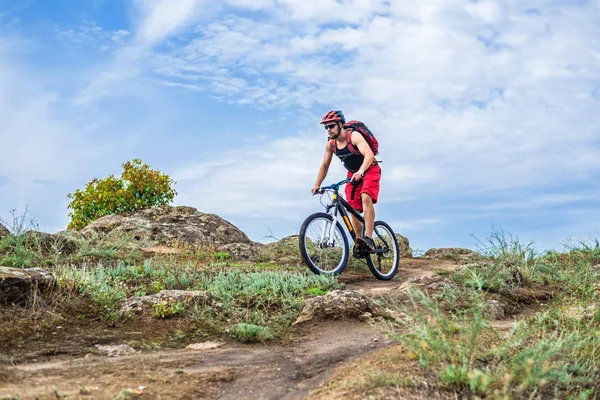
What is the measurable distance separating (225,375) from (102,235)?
33.0ft

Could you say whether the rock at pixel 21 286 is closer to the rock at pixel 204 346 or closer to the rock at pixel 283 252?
the rock at pixel 204 346

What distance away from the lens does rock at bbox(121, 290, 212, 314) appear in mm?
7215

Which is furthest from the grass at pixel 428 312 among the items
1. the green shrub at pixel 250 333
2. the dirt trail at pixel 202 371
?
the dirt trail at pixel 202 371

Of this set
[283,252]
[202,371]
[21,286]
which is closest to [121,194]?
[283,252]

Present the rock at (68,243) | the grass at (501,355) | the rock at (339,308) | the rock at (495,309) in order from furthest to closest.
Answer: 1. the rock at (68,243)
2. the rock at (495,309)
3. the rock at (339,308)
4. the grass at (501,355)

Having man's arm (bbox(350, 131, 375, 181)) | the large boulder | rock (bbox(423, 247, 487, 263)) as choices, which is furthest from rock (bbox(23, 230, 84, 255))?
rock (bbox(423, 247, 487, 263))

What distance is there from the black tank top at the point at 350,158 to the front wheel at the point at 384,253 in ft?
4.07

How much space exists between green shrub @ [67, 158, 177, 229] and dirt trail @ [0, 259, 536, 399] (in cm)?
1266

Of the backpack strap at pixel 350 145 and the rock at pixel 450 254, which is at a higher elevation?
the backpack strap at pixel 350 145

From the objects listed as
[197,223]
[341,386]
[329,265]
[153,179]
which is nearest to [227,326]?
[341,386]

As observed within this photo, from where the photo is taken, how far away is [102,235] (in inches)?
563

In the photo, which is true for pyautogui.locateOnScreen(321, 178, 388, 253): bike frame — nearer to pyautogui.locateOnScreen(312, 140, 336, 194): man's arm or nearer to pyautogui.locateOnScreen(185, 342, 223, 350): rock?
pyautogui.locateOnScreen(312, 140, 336, 194): man's arm

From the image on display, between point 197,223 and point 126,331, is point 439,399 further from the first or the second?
point 197,223

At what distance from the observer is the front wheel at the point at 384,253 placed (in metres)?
11.3
